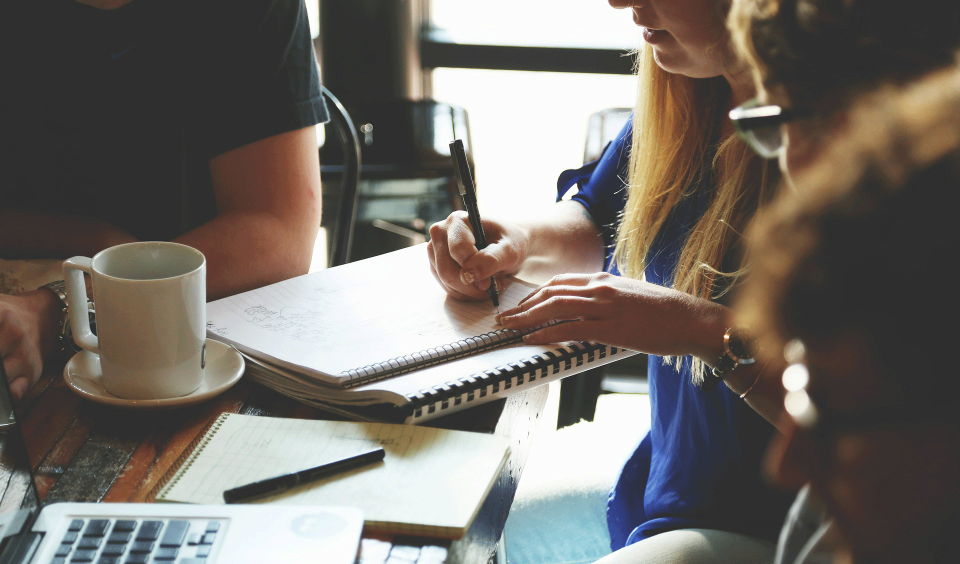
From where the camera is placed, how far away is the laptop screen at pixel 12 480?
0.50 metres

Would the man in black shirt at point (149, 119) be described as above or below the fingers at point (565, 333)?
above

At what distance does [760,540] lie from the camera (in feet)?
2.85

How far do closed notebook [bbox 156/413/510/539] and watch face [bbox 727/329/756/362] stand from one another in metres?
0.31

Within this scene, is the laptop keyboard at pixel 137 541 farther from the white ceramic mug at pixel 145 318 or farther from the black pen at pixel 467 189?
the black pen at pixel 467 189

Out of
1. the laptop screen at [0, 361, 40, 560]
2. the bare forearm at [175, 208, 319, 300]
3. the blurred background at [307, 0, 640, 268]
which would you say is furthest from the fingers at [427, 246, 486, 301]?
the blurred background at [307, 0, 640, 268]

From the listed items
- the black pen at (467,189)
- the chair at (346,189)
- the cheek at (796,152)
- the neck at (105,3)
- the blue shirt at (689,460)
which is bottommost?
the blue shirt at (689,460)

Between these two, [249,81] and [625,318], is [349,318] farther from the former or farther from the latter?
[249,81]

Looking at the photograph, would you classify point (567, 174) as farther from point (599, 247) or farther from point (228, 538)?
point (228, 538)

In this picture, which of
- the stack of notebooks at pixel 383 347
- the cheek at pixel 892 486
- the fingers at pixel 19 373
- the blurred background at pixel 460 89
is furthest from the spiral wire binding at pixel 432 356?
the blurred background at pixel 460 89

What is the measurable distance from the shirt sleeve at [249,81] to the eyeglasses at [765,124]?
0.78 m

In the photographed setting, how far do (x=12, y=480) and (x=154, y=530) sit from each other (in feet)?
0.36

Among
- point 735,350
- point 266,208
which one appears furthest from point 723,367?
point 266,208

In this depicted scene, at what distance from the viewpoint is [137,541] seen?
1.66ft

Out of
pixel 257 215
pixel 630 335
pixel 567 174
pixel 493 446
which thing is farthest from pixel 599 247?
pixel 493 446
